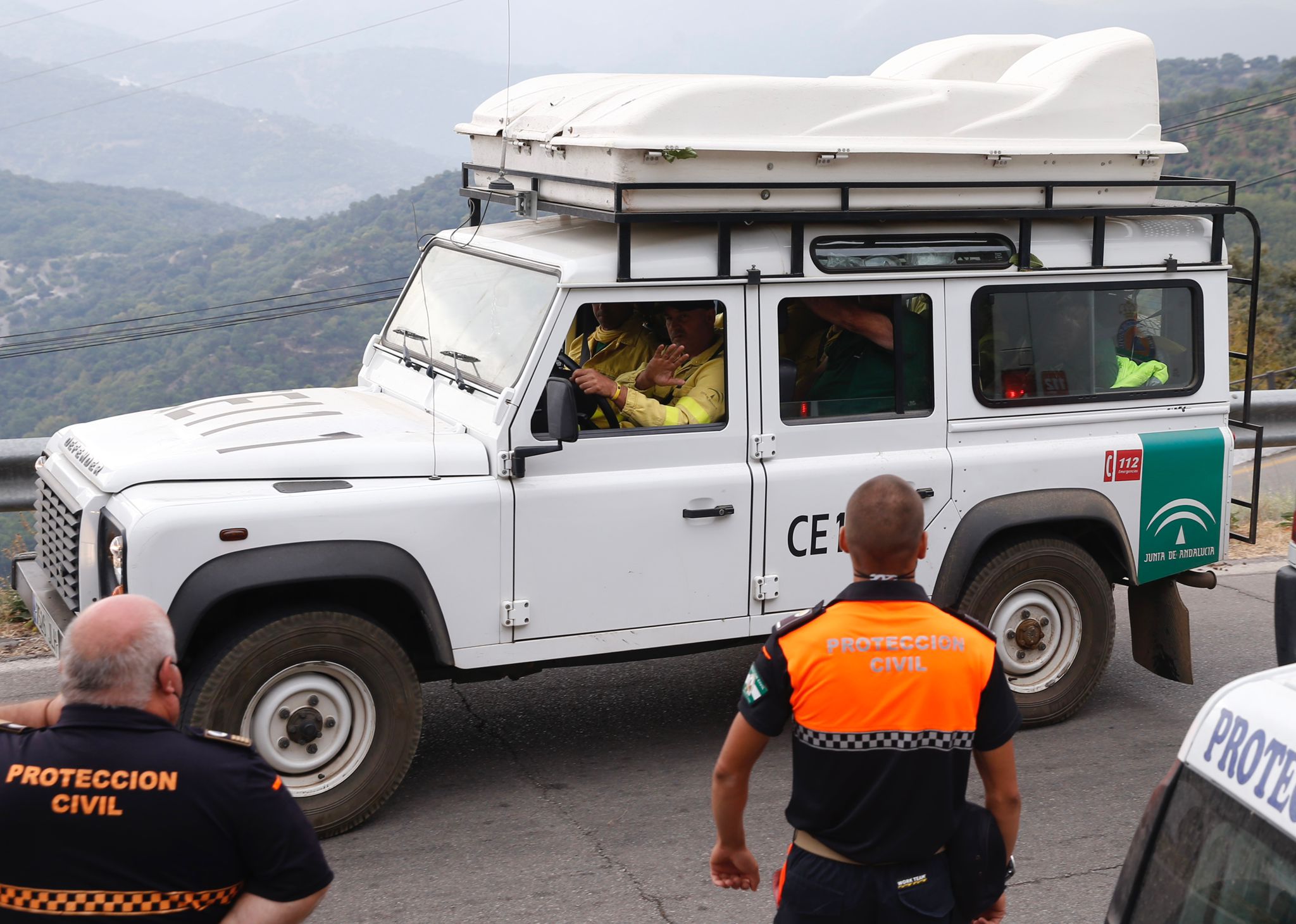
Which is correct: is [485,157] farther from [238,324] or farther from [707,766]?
[238,324]

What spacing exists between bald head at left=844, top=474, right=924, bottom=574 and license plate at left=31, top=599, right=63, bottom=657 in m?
2.97

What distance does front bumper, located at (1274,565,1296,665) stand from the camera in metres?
5.06

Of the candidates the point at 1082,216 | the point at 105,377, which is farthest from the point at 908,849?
the point at 105,377

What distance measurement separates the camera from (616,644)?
510 centimetres

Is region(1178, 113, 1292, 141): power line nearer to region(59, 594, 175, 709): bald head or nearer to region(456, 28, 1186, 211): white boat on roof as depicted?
region(456, 28, 1186, 211): white boat on roof

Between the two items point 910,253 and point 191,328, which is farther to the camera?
point 191,328

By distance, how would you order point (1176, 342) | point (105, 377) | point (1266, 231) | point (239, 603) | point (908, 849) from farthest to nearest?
point (105, 377)
point (1266, 231)
point (1176, 342)
point (239, 603)
point (908, 849)

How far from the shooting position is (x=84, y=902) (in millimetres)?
2256

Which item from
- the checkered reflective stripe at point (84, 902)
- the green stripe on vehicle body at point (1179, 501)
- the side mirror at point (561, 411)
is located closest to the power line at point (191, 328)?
the green stripe on vehicle body at point (1179, 501)

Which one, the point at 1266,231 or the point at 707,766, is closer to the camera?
the point at 707,766

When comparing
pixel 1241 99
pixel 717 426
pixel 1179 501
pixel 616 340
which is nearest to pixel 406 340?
pixel 616 340

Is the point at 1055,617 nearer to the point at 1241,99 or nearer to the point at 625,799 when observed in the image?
the point at 625,799

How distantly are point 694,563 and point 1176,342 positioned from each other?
250 cm

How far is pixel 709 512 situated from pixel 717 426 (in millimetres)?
333
